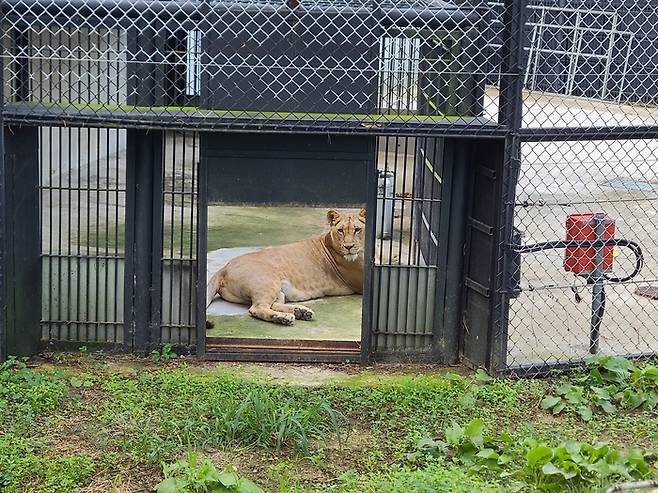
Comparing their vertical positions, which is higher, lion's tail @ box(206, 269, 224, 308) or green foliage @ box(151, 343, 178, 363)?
lion's tail @ box(206, 269, 224, 308)

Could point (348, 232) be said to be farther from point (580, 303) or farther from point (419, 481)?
point (419, 481)

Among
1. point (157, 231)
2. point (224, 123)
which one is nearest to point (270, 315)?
point (157, 231)

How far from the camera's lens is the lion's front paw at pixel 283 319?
638 cm

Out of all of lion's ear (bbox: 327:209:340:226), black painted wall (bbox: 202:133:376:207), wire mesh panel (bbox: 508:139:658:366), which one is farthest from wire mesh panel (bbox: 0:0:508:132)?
wire mesh panel (bbox: 508:139:658:366)

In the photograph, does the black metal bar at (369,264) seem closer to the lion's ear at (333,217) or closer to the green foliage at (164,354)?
the lion's ear at (333,217)

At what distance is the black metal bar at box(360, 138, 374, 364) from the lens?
232 inches

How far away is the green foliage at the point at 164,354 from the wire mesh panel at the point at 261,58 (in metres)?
1.38

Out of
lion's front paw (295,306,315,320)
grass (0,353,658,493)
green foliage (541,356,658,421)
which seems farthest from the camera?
lion's front paw (295,306,315,320)

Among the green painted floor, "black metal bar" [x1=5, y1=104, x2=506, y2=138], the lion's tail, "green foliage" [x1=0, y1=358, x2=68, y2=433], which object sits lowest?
"green foliage" [x1=0, y1=358, x2=68, y2=433]

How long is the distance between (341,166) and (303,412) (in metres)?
1.56

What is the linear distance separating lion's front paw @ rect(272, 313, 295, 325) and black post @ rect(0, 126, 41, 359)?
143cm

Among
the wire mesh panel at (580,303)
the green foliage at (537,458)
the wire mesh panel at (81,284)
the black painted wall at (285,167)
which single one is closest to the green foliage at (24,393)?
the wire mesh panel at (81,284)

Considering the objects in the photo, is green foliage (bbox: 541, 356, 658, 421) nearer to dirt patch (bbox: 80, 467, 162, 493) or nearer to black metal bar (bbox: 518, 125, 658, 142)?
black metal bar (bbox: 518, 125, 658, 142)

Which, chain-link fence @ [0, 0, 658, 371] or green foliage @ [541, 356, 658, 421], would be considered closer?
green foliage @ [541, 356, 658, 421]
